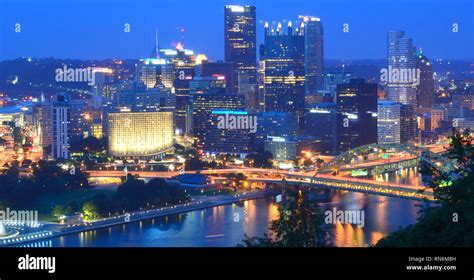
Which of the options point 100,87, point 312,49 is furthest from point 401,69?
point 100,87

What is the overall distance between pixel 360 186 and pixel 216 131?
23.0 ft

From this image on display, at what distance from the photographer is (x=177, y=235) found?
24.4ft

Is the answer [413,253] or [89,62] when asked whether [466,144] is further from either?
[89,62]

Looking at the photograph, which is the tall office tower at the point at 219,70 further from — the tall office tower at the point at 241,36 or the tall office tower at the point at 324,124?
the tall office tower at the point at 324,124

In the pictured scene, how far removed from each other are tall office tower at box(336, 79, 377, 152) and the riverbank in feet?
19.9

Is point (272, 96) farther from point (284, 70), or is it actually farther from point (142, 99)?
point (142, 99)

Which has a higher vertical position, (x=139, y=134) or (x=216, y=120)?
(x=216, y=120)

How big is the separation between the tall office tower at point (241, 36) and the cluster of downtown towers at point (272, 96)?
3 cm

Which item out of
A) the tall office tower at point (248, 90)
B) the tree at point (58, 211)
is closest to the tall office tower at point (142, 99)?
the tall office tower at point (248, 90)

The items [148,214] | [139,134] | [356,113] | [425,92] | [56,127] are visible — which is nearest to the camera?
[148,214]

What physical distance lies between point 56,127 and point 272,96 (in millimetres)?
6711

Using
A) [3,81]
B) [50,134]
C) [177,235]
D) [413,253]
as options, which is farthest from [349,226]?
[50,134]

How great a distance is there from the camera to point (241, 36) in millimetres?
21891

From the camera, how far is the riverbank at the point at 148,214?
24.1 feet
